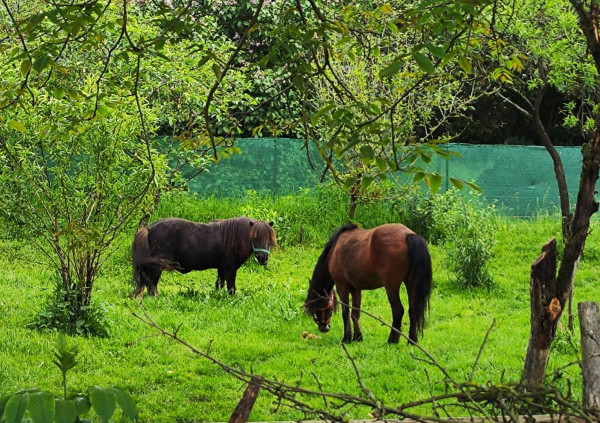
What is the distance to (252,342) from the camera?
1012 cm

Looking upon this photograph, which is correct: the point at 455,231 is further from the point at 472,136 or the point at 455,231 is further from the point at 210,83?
the point at 472,136

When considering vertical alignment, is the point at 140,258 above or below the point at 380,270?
below

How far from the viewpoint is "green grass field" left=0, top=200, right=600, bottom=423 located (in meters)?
8.12

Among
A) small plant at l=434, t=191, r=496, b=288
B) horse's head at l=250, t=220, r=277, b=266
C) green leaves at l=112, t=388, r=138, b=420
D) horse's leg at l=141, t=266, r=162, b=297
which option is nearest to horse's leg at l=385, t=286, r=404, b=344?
horse's head at l=250, t=220, r=277, b=266

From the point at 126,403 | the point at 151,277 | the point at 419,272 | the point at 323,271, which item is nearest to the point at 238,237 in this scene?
the point at 151,277

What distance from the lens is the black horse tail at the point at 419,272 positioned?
9812 mm

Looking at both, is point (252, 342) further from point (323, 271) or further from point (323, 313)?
point (323, 271)

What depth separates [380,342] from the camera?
400 inches

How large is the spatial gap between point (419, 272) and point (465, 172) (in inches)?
417

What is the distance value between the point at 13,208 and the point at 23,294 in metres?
2.76

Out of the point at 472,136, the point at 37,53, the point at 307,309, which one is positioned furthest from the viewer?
the point at 472,136

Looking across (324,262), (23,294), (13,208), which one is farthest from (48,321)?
(324,262)

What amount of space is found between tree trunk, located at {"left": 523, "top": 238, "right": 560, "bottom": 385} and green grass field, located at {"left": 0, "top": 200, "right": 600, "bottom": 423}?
1.50 meters

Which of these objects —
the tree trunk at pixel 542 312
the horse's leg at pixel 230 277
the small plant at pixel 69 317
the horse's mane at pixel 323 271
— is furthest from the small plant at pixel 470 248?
the tree trunk at pixel 542 312
